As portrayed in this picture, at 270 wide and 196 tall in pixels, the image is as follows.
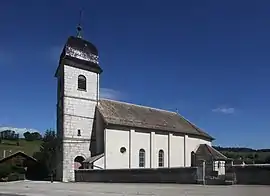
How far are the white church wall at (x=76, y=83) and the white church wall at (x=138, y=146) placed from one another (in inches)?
291

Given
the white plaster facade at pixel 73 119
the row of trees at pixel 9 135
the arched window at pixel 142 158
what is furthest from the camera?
the row of trees at pixel 9 135

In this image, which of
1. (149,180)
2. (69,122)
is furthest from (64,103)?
(149,180)

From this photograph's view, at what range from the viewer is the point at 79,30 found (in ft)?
165

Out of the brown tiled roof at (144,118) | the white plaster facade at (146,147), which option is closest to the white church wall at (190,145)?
the white plaster facade at (146,147)

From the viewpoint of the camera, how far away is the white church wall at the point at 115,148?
1813 inches

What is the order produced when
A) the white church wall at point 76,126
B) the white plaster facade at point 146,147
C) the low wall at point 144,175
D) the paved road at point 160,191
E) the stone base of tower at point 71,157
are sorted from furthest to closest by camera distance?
1. the white plaster facade at point 146,147
2. the white church wall at point 76,126
3. the stone base of tower at point 71,157
4. the low wall at point 144,175
5. the paved road at point 160,191

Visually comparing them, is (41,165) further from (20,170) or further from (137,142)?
(137,142)

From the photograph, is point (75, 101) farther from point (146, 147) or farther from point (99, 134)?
point (146, 147)

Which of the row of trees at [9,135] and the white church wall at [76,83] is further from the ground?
the white church wall at [76,83]

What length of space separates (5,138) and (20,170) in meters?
53.6

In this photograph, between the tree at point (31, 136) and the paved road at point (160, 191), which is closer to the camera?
the paved road at point (160, 191)

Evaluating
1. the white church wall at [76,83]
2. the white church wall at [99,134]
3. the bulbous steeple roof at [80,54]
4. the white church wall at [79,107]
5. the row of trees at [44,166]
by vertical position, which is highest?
the bulbous steeple roof at [80,54]

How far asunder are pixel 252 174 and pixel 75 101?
26754 millimetres

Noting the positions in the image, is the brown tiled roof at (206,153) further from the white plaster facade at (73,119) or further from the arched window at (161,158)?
the white plaster facade at (73,119)
